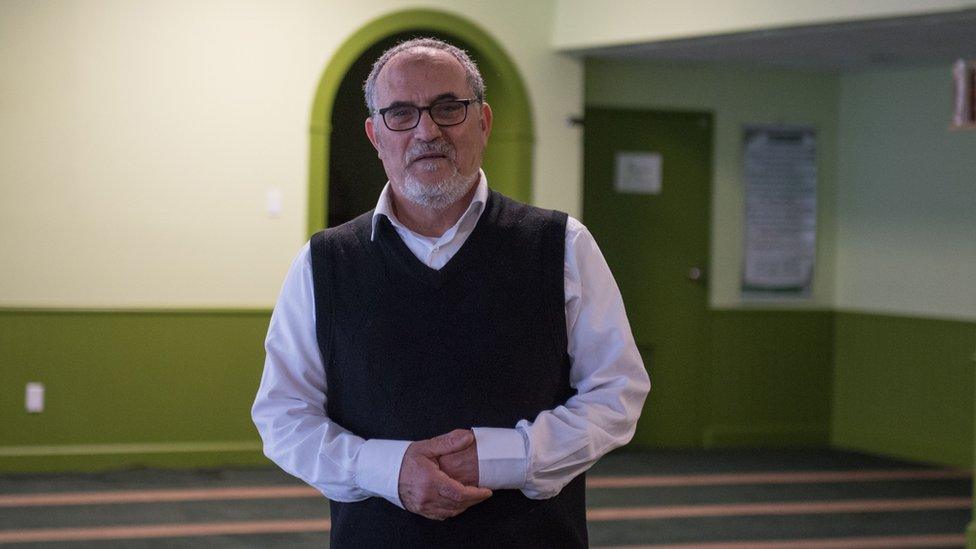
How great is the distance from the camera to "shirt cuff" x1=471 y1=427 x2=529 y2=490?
2.01 meters

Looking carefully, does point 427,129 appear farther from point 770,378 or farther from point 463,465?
point 770,378

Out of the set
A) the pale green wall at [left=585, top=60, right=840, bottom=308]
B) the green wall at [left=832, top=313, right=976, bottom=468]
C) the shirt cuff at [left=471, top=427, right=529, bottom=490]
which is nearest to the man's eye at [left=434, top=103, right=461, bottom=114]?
the shirt cuff at [left=471, top=427, right=529, bottom=490]

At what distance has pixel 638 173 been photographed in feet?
27.1

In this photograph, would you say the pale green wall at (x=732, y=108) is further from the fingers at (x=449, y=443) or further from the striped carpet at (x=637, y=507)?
the fingers at (x=449, y=443)

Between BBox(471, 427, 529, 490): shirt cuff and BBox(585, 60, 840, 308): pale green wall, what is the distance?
621cm

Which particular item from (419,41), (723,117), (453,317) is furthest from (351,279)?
(723,117)

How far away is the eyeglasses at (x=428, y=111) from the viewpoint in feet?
6.84

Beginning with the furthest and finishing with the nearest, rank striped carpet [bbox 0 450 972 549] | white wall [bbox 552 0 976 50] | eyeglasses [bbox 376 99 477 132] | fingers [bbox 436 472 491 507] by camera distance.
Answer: white wall [bbox 552 0 976 50] → striped carpet [bbox 0 450 972 549] → eyeglasses [bbox 376 99 477 132] → fingers [bbox 436 472 491 507]

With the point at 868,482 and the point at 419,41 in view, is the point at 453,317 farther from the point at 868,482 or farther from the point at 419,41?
the point at 868,482

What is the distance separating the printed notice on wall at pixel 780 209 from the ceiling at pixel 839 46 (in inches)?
19.0

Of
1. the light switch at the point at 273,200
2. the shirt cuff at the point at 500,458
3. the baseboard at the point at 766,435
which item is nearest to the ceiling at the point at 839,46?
the light switch at the point at 273,200

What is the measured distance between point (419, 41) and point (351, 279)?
1.28ft

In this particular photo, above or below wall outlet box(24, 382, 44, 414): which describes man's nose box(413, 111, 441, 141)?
above

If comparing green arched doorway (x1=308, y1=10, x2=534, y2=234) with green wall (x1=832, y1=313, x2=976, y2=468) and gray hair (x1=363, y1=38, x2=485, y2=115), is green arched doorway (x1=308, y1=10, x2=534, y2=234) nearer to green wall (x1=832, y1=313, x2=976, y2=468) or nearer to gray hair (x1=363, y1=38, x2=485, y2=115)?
green wall (x1=832, y1=313, x2=976, y2=468)
